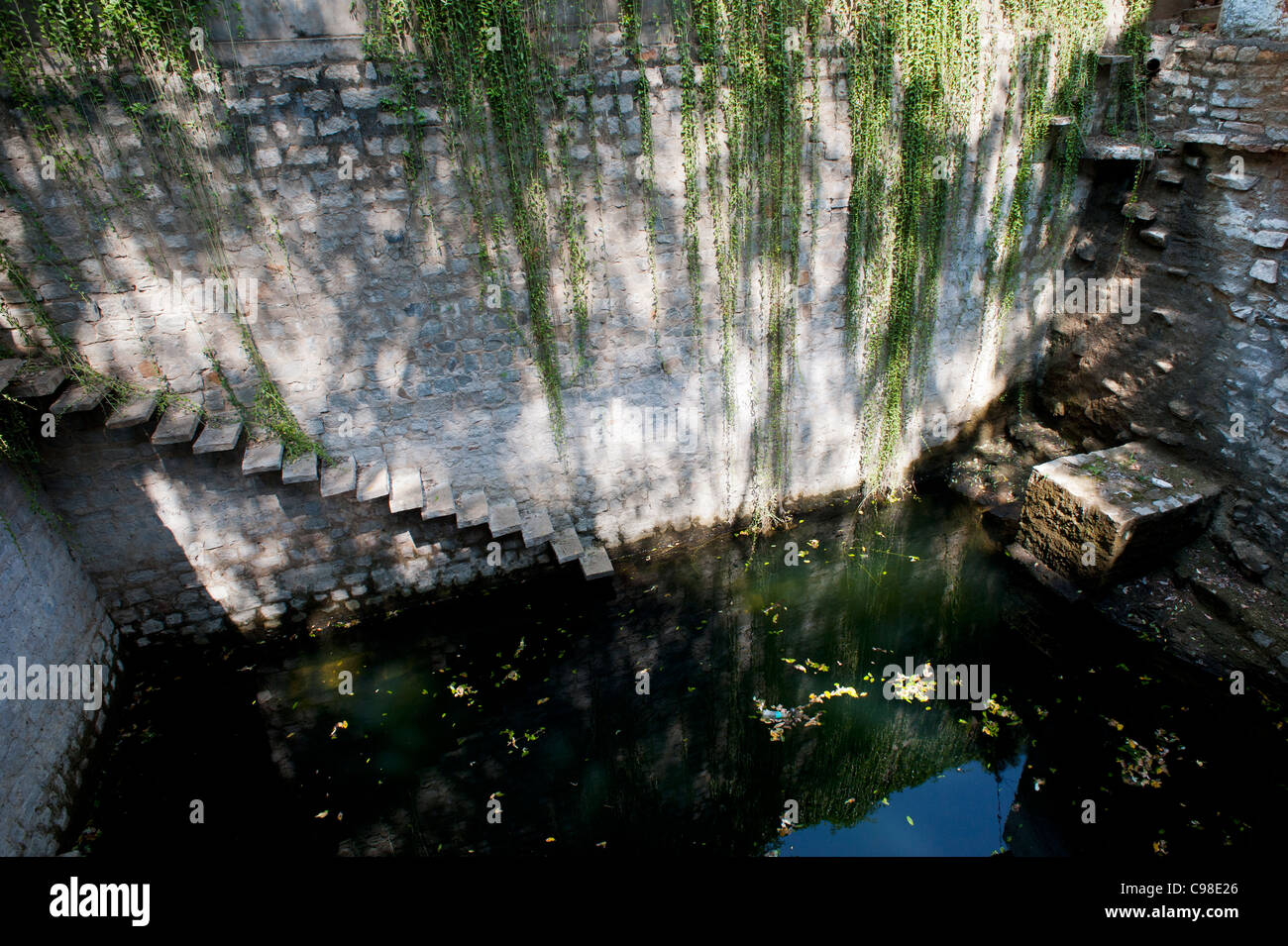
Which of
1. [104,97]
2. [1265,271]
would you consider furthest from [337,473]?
[1265,271]

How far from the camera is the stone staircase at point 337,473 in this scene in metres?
4.91

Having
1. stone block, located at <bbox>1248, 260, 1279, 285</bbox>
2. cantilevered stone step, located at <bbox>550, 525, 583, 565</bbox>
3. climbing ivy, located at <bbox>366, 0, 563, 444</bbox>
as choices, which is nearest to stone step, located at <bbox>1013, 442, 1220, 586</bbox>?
stone block, located at <bbox>1248, 260, 1279, 285</bbox>

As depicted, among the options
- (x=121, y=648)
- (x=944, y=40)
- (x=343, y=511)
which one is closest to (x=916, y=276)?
(x=944, y=40)

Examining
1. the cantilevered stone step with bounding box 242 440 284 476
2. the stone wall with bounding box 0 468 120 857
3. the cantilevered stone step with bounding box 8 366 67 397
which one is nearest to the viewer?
the stone wall with bounding box 0 468 120 857

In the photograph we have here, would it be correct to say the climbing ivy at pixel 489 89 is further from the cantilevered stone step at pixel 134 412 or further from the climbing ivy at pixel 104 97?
the cantilevered stone step at pixel 134 412

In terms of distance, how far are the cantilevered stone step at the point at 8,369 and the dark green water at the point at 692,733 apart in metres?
2.56

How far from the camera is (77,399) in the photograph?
4.95 meters

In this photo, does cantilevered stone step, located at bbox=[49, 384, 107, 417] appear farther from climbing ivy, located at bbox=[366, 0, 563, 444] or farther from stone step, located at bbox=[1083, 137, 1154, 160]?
stone step, located at bbox=[1083, 137, 1154, 160]

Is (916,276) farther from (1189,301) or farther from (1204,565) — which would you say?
(1204,565)

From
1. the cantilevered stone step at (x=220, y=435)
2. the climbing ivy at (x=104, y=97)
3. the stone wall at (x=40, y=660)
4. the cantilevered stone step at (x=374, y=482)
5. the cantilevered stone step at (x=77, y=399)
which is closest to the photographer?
the climbing ivy at (x=104, y=97)

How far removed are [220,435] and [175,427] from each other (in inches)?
11.2

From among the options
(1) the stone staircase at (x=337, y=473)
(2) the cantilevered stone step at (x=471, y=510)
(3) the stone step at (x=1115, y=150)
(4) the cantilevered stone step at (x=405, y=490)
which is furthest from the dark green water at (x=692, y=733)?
(3) the stone step at (x=1115, y=150)

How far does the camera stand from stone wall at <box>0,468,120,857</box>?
4.49 metres

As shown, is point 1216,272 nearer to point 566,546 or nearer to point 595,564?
point 595,564
